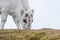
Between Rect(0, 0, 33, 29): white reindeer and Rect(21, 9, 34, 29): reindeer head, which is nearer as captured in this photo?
Rect(21, 9, 34, 29): reindeer head

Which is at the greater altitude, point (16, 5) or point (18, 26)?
point (16, 5)

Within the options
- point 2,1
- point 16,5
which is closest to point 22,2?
point 16,5

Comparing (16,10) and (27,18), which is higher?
(16,10)

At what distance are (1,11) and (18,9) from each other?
1140 mm

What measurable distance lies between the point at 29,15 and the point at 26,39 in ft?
17.7

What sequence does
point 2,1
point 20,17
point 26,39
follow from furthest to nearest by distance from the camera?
point 2,1 → point 20,17 → point 26,39

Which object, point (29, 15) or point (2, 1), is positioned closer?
point (29, 15)

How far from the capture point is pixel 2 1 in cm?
1377

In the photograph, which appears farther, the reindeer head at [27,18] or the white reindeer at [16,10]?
the white reindeer at [16,10]

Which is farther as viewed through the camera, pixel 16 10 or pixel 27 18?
pixel 16 10

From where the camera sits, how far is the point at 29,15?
1202cm

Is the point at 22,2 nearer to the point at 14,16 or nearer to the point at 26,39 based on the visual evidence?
the point at 14,16

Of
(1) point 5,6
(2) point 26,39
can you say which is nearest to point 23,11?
(1) point 5,6

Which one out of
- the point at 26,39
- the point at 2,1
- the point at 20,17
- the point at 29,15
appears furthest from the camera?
the point at 2,1
